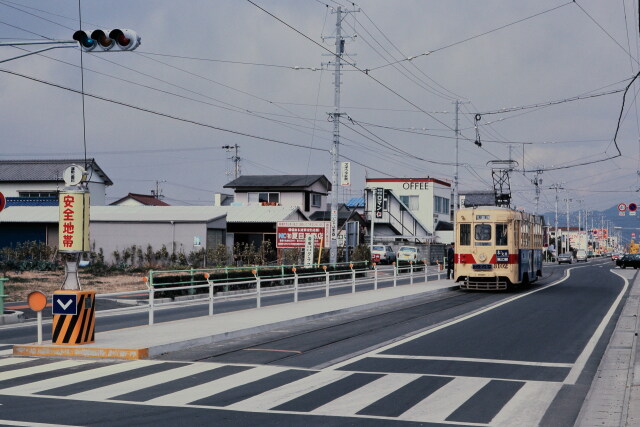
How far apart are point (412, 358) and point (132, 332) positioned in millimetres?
6230

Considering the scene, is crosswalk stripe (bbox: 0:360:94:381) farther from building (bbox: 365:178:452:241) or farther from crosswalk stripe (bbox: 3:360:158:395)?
building (bbox: 365:178:452:241)

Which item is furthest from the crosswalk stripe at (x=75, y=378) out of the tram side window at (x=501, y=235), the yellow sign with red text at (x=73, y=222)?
the tram side window at (x=501, y=235)

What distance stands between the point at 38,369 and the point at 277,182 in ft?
186

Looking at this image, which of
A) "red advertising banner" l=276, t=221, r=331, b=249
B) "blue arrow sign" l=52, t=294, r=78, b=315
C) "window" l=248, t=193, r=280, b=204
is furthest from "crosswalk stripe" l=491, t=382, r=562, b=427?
"window" l=248, t=193, r=280, b=204

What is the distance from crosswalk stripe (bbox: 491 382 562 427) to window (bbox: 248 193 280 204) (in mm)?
57966

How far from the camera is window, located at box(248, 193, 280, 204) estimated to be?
225 feet

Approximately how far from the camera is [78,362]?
41.9 ft

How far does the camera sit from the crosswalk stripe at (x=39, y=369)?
1144 centimetres

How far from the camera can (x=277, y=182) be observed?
68.6 meters

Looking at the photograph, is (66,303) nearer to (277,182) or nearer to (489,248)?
(489,248)

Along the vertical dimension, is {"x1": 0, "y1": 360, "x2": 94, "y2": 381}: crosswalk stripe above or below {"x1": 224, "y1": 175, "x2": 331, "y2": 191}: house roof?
below

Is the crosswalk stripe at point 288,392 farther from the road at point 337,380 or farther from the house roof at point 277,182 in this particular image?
the house roof at point 277,182

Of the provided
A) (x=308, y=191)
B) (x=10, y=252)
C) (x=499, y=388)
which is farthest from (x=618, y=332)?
(x=308, y=191)

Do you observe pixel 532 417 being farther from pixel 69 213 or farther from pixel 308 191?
pixel 308 191
